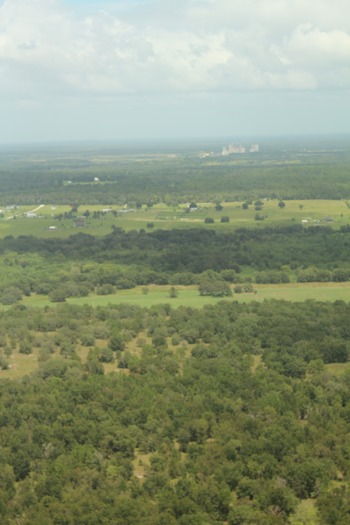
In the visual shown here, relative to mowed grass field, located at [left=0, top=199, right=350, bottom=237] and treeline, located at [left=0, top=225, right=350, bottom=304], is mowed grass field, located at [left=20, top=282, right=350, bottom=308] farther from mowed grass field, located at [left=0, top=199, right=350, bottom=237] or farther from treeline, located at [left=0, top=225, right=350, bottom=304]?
mowed grass field, located at [left=0, top=199, right=350, bottom=237]

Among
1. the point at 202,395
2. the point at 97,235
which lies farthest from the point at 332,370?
the point at 97,235

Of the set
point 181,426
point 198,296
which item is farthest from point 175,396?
point 198,296

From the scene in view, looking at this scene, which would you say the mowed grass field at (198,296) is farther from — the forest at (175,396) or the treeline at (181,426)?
the treeline at (181,426)

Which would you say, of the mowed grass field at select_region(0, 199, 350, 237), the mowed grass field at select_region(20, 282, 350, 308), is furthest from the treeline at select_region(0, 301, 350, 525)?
the mowed grass field at select_region(0, 199, 350, 237)

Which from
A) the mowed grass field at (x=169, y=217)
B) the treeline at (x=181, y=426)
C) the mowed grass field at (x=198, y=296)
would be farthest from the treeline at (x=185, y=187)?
the treeline at (x=181, y=426)

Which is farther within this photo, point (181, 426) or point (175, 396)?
point (175, 396)

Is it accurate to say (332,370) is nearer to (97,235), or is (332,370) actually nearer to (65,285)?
Answer: (65,285)

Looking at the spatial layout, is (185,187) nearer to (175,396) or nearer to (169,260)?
(169,260)
